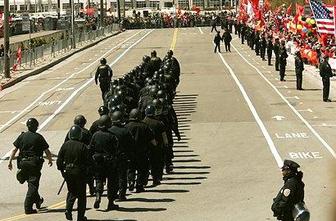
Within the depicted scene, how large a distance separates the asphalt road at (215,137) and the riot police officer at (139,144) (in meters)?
0.40

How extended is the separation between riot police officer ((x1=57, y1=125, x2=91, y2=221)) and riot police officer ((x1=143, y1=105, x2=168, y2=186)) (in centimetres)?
304

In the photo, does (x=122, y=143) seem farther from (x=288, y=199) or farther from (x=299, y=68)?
(x=299, y=68)

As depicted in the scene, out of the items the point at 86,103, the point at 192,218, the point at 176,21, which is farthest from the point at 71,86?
the point at 176,21

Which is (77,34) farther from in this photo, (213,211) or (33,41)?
(213,211)

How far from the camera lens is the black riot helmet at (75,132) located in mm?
13469

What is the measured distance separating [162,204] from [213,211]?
1.10 m

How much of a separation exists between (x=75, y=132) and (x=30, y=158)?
1.60 meters

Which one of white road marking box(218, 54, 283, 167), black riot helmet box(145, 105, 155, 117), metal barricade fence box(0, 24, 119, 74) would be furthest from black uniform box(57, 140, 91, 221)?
metal barricade fence box(0, 24, 119, 74)

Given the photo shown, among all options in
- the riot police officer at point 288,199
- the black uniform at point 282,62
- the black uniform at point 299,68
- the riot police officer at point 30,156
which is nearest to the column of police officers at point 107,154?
the riot police officer at point 30,156

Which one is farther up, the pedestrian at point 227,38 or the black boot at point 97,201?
the black boot at point 97,201

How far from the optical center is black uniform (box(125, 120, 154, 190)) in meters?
15.7

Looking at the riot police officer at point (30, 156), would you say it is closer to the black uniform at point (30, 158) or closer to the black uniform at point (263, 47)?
the black uniform at point (30, 158)

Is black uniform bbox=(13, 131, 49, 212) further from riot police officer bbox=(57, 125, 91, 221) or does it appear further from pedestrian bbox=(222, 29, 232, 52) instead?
pedestrian bbox=(222, 29, 232, 52)

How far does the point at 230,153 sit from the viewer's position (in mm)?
20984
